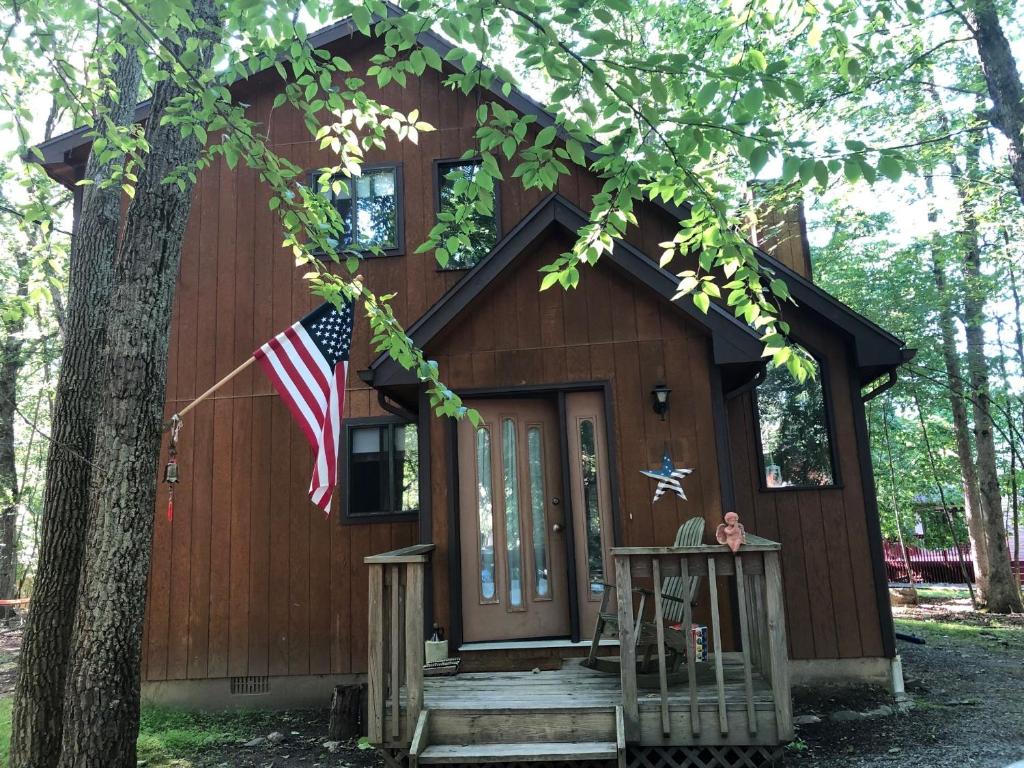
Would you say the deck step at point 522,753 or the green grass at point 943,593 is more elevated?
the deck step at point 522,753

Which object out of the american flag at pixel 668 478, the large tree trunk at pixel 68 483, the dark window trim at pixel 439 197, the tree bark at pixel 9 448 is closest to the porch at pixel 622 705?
the american flag at pixel 668 478

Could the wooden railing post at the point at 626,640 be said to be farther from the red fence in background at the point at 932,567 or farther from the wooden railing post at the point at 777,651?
the red fence in background at the point at 932,567

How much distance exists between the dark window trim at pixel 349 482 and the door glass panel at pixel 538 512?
1598mm

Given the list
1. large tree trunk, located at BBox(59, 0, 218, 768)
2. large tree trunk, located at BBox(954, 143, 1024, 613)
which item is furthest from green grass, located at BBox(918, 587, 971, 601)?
large tree trunk, located at BBox(59, 0, 218, 768)

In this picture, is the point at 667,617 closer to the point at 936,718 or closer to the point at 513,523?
the point at 513,523

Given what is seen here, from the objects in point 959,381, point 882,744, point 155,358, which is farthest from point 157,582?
point 959,381

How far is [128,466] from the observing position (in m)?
4.29

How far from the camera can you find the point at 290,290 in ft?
25.6

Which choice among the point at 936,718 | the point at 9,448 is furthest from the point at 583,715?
the point at 9,448

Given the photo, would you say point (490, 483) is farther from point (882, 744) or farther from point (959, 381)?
point (959, 381)

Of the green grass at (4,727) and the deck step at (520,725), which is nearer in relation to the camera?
the deck step at (520,725)

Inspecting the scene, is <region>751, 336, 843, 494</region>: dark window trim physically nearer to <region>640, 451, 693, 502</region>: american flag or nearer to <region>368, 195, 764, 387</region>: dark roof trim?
<region>368, 195, 764, 387</region>: dark roof trim

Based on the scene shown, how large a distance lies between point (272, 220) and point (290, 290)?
0.85m

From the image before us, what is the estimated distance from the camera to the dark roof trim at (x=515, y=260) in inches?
221
